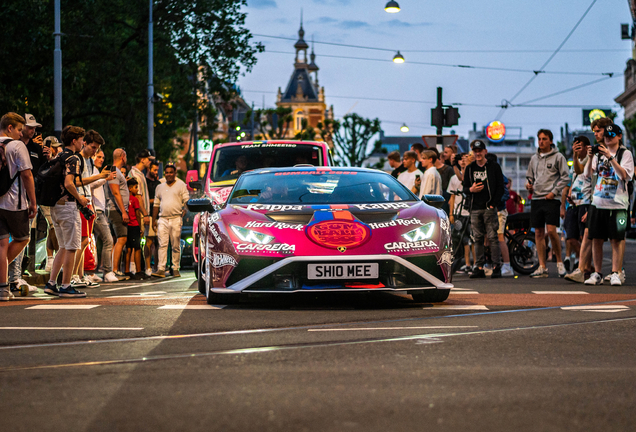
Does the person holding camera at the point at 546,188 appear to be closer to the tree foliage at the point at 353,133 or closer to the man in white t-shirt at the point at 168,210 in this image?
the man in white t-shirt at the point at 168,210

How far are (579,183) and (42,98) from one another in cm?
2163

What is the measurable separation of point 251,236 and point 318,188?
1364 mm

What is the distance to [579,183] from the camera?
12906 millimetres

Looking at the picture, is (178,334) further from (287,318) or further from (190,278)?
(190,278)

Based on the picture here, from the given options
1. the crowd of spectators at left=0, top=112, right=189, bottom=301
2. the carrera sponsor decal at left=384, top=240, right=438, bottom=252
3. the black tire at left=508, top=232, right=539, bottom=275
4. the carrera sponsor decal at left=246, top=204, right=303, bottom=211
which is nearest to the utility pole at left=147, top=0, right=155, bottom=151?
the crowd of spectators at left=0, top=112, right=189, bottom=301

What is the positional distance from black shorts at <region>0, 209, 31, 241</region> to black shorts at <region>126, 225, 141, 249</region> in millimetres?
4688

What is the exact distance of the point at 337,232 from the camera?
8328 millimetres

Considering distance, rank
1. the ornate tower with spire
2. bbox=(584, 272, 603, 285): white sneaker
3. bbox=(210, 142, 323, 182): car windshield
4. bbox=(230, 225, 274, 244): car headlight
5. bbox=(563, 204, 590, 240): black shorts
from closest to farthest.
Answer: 1. bbox=(230, 225, 274, 244): car headlight
2. bbox=(584, 272, 603, 285): white sneaker
3. bbox=(563, 204, 590, 240): black shorts
4. bbox=(210, 142, 323, 182): car windshield
5. the ornate tower with spire

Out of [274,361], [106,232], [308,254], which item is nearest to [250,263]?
[308,254]

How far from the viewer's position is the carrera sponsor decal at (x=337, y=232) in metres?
8.28

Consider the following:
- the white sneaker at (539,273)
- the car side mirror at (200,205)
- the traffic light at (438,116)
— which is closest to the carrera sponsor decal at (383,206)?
the car side mirror at (200,205)

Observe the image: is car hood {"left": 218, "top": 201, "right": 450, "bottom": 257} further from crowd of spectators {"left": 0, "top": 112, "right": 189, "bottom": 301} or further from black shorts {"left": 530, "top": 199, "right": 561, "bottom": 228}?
black shorts {"left": 530, "top": 199, "right": 561, "bottom": 228}

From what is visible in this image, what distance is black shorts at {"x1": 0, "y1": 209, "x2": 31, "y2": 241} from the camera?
9.68m

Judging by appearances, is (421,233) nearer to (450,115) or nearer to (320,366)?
(320,366)
